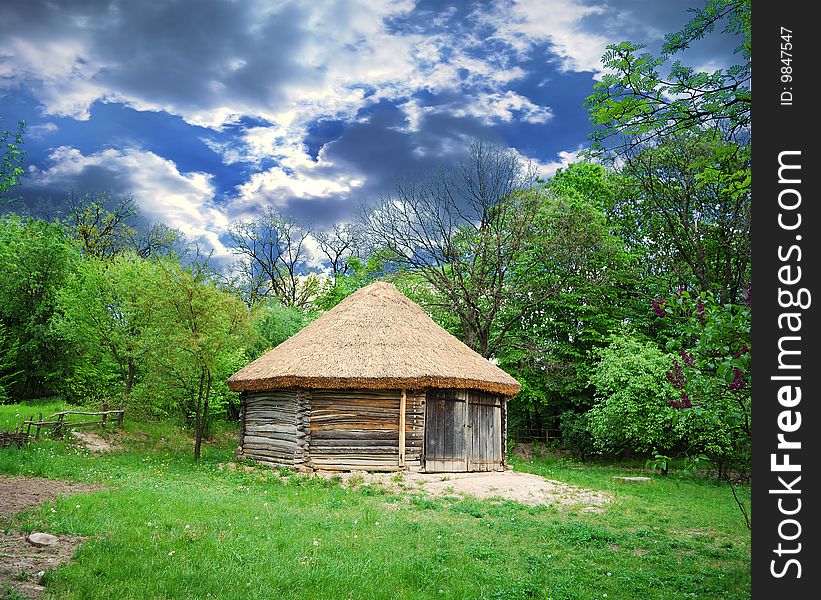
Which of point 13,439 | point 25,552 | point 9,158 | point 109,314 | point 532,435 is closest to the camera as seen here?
point 25,552

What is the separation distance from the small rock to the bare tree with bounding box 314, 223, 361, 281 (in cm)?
3732

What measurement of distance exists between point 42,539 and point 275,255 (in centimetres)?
3813

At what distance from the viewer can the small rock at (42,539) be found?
734 cm

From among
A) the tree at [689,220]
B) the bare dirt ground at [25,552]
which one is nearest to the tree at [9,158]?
the bare dirt ground at [25,552]

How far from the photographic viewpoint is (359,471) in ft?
59.6

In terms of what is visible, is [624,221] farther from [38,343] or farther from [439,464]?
[38,343]

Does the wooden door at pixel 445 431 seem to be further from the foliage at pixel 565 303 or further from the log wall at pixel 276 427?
the foliage at pixel 565 303

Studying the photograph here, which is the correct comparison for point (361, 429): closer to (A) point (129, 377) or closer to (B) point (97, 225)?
(A) point (129, 377)

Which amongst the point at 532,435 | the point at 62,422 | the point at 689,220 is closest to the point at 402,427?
the point at 62,422

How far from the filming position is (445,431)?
63.3 ft

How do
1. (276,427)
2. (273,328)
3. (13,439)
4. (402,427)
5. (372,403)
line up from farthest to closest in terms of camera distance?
(273,328) < (276,427) < (372,403) < (402,427) < (13,439)

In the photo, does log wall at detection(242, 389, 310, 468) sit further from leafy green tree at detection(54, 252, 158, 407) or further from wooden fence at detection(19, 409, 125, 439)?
leafy green tree at detection(54, 252, 158, 407)

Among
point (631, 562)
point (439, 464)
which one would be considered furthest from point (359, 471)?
point (631, 562)

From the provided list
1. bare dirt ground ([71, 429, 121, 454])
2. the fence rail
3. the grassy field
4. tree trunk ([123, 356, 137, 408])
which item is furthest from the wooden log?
the fence rail
